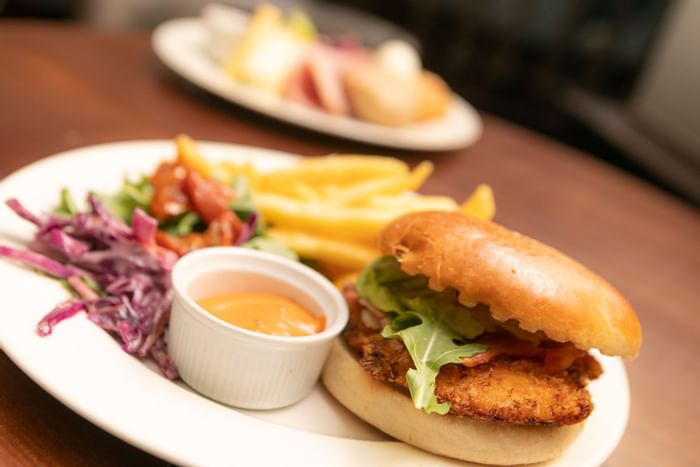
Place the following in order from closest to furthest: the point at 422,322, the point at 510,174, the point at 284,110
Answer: the point at 422,322 < the point at 284,110 < the point at 510,174

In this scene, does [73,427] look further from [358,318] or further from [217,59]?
[217,59]

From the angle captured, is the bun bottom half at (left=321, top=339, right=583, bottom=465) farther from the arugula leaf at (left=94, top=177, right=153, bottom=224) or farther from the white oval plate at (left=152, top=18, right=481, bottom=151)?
the white oval plate at (left=152, top=18, right=481, bottom=151)

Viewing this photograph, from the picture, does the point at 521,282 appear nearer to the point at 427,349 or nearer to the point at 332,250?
the point at 427,349

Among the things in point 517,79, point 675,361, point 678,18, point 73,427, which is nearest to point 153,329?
point 73,427

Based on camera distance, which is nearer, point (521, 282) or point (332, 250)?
point (521, 282)

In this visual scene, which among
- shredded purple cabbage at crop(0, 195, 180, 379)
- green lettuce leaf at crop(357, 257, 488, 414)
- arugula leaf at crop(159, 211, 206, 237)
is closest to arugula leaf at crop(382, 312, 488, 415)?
green lettuce leaf at crop(357, 257, 488, 414)

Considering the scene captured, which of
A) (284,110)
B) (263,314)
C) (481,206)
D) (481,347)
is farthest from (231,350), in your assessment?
(284,110)

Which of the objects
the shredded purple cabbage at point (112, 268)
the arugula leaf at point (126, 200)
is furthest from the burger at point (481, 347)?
the arugula leaf at point (126, 200)
